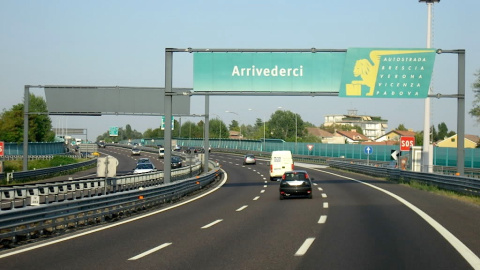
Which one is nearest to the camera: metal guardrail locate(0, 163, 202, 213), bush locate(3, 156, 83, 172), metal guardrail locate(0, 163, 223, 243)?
metal guardrail locate(0, 163, 223, 243)

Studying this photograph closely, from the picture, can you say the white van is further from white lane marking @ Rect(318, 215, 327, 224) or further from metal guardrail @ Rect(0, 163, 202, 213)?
white lane marking @ Rect(318, 215, 327, 224)

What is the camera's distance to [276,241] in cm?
1361

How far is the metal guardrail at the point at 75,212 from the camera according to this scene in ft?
45.9

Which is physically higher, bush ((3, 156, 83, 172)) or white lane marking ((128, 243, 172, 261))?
white lane marking ((128, 243, 172, 261))

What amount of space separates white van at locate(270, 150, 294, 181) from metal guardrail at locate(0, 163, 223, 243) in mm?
18936

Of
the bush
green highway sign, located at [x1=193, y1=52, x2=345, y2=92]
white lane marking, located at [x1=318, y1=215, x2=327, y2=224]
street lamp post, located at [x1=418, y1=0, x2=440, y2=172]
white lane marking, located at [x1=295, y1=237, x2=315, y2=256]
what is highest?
green highway sign, located at [x1=193, y1=52, x2=345, y2=92]

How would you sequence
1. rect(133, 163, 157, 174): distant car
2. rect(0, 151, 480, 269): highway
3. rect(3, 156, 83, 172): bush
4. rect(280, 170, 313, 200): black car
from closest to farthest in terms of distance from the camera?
rect(0, 151, 480, 269): highway → rect(280, 170, 313, 200): black car → rect(133, 163, 157, 174): distant car → rect(3, 156, 83, 172): bush

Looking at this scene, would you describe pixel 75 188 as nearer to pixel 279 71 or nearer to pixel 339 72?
pixel 279 71

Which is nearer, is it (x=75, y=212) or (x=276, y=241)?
(x=276, y=241)

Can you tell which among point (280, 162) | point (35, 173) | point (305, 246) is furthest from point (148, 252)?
point (35, 173)

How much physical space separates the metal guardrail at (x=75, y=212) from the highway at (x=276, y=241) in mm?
647

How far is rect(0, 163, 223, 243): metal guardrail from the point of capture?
45.9 feet

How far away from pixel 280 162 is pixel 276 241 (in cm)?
3244

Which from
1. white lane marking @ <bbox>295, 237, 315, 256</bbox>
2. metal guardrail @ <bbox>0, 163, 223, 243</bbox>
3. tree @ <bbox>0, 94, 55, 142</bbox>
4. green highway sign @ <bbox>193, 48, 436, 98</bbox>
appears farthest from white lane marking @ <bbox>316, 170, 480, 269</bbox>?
A: tree @ <bbox>0, 94, 55, 142</bbox>
